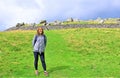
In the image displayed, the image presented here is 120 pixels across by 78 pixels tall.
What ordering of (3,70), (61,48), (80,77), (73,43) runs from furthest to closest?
(73,43), (61,48), (3,70), (80,77)

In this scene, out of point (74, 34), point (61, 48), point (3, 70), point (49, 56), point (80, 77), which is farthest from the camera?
point (74, 34)

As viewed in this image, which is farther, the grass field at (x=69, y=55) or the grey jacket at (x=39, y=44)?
the grass field at (x=69, y=55)

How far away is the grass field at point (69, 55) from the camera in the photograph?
2923 cm

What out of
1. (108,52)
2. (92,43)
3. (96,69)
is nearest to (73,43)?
(92,43)

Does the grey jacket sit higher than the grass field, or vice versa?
the grey jacket

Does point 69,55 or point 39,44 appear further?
point 69,55

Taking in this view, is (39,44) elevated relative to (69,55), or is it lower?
elevated

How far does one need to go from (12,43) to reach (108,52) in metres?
9.53

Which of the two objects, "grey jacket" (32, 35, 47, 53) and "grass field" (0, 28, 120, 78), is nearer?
"grey jacket" (32, 35, 47, 53)

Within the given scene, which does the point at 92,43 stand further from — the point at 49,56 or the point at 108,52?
the point at 49,56

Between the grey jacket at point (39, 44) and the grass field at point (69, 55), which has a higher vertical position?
the grey jacket at point (39, 44)

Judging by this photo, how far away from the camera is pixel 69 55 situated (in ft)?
118

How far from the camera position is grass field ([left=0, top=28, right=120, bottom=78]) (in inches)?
1151

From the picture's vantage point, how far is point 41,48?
2833 centimetres
